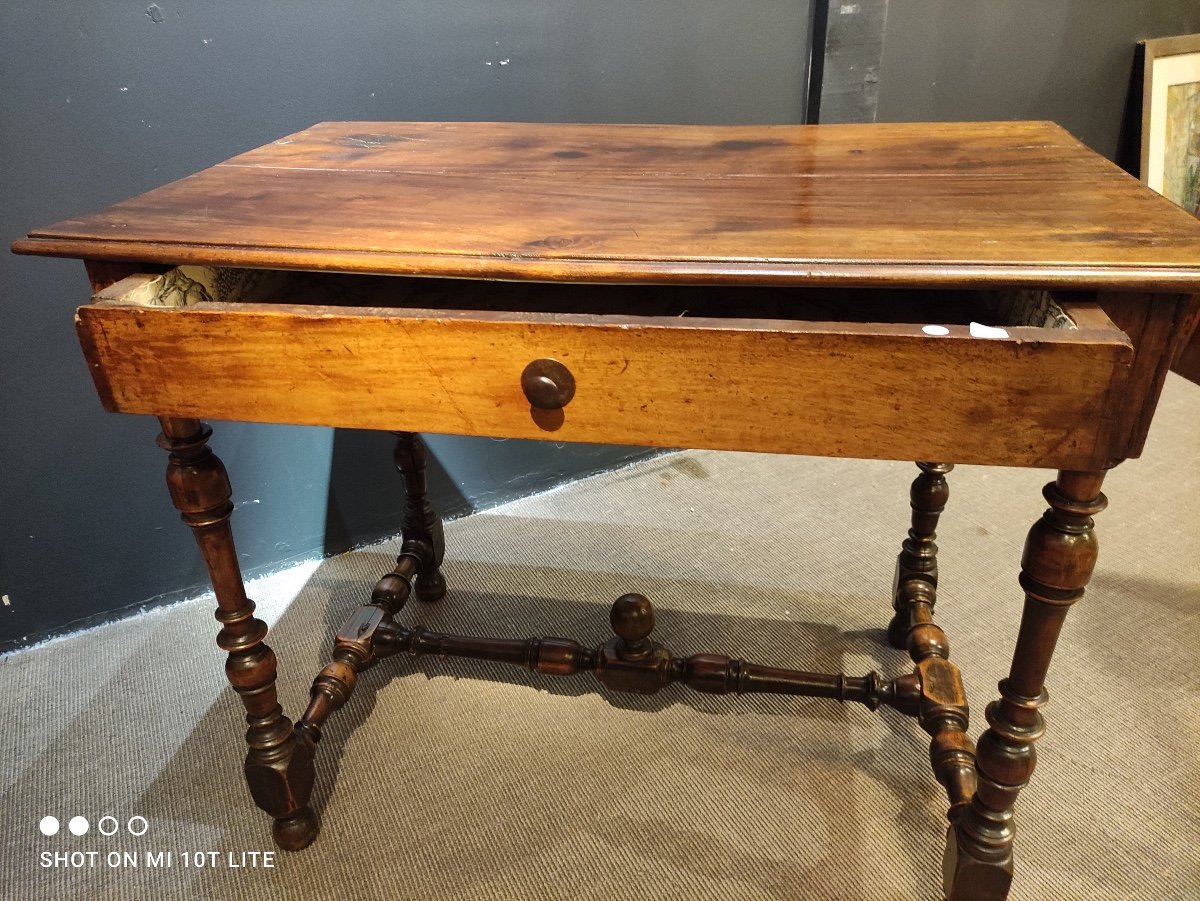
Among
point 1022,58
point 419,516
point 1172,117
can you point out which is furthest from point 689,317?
point 1172,117

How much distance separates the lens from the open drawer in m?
0.66

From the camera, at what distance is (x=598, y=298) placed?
950 mm

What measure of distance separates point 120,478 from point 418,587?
1.58 feet

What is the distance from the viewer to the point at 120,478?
142cm

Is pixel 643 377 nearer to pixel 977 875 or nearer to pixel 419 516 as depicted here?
pixel 977 875

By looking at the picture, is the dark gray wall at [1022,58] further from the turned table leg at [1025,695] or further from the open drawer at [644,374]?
the turned table leg at [1025,695]

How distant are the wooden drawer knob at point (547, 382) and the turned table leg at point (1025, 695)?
1.32 feet

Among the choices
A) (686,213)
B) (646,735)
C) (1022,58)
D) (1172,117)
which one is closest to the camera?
(686,213)

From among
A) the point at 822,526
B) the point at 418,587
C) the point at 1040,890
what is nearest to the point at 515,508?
the point at 418,587

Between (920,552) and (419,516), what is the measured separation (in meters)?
0.73

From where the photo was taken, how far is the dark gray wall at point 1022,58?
180 cm

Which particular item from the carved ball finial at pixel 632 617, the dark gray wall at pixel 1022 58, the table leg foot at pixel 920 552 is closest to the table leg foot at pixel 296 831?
the carved ball finial at pixel 632 617

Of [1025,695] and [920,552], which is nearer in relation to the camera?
[1025,695]

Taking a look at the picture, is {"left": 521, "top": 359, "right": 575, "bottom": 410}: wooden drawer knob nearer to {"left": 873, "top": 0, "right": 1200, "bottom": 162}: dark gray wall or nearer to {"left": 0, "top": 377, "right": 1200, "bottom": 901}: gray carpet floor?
{"left": 0, "top": 377, "right": 1200, "bottom": 901}: gray carpet floor
